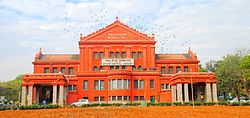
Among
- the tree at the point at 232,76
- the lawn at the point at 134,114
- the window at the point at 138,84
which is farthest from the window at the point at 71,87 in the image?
the tree at the point at 232,76

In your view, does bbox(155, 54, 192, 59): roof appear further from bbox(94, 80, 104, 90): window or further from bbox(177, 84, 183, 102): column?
bbox(177, 84, 183, 102): column

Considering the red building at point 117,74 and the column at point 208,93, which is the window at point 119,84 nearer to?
the red building at point 117,74

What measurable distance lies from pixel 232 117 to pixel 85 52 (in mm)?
38834

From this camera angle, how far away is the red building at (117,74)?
48.3 metres

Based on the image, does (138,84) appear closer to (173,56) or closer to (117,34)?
(117,34)

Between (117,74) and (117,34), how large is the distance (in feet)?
34.0

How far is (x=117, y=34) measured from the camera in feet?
195

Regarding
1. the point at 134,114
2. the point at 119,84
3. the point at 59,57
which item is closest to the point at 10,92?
the point at 59,57

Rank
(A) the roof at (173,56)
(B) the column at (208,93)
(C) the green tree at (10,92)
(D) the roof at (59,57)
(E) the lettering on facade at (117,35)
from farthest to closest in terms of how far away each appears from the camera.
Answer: (C) the green tree at (10,92)
(A) the roof at (173,56)
(D) the roof at (59,57)
(E) the lettering on facade at (117,35)
(B) the column at (208,93)

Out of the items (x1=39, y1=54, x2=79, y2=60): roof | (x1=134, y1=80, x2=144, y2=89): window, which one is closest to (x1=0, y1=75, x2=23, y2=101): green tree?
(x1=39, y1=54, x2=79, y2=60): roof

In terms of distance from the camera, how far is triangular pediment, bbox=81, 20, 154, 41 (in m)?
59.0

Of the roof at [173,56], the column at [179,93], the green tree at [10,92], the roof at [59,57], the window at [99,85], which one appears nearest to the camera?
the column at [179,93]

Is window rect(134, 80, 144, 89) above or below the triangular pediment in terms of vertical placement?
below

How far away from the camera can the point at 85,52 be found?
58.8m
